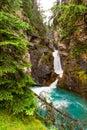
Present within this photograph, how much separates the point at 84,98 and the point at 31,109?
19.7 metres

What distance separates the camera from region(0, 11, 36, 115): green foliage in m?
6.06

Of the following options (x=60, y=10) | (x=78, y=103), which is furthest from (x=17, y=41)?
(x=78, y=103)

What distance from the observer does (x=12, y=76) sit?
253 inches

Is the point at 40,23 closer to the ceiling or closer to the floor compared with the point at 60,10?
closer to the ceiling

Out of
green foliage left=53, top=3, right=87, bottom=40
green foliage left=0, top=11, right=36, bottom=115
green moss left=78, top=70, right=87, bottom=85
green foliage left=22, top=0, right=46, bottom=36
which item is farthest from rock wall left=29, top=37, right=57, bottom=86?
green foliage left=0, top=11, right=36, bottom=115

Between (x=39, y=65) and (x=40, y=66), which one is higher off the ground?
(x=39, y=65)

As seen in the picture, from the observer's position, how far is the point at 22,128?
19.3 feet

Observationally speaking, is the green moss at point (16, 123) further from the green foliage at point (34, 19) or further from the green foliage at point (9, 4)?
the green foliage at point (34, 19)

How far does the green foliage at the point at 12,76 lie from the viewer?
6062mm


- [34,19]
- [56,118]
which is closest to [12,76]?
[56,118]

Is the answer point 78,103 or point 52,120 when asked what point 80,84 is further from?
point 52,120

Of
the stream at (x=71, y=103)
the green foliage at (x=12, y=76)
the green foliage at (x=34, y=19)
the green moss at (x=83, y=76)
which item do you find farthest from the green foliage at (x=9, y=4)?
the green foliage at (x=34, y=19)

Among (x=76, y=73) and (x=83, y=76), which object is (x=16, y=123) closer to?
(x=83, y=76)

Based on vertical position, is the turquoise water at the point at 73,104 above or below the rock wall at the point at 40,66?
below
